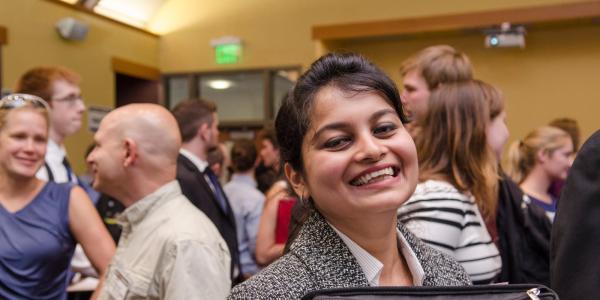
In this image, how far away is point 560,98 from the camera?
22.0 ft

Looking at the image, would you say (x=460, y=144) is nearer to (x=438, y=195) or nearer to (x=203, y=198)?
(x=438, y=195)

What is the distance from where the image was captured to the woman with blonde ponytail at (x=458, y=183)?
5.75ft

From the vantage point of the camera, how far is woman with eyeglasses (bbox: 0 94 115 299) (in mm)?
2020

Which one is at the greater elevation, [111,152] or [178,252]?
[111,152]

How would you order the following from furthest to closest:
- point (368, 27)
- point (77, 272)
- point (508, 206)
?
point (368, 27) → point (77, 272) → point (508, 206)

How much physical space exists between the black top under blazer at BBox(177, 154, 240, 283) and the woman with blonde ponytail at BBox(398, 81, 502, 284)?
1304mm

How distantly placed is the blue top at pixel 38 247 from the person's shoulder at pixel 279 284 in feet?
4.14

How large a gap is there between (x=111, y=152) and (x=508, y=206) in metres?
1.37

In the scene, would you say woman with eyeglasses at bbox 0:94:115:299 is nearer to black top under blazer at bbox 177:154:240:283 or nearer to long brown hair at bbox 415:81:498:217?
black top under blazer at bbox 177:154:240:283

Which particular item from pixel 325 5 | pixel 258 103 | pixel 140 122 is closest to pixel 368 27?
pixel 325 5

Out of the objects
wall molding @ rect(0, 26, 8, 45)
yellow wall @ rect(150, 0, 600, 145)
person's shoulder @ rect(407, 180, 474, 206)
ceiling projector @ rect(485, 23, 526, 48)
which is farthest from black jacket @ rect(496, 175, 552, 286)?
wall molding @ rect(0, 26, 8, 45)

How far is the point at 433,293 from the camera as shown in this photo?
0.90 meters

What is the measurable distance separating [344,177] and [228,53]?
6.97 meters

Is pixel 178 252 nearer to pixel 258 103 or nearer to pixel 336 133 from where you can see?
pixel 336 133
